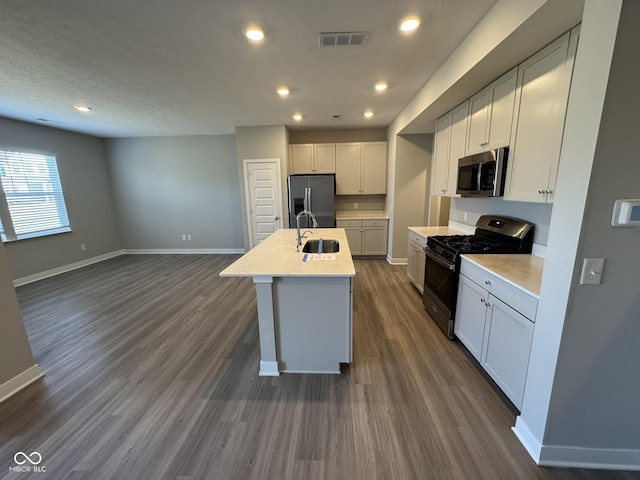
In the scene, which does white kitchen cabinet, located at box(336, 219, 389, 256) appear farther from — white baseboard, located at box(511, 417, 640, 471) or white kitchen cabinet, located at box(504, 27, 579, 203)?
white baseboard, located at box(511, 417, 640, 471)

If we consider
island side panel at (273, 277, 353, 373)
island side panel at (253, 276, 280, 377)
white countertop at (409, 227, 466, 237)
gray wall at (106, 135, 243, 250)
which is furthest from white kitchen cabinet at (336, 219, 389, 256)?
island side panel at (253, 276, 280, 377)

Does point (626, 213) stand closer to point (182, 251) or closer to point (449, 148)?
point (449, 148)

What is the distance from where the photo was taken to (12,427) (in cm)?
159

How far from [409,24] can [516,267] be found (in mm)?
1999

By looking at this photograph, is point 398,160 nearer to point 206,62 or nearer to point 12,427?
point 206,62

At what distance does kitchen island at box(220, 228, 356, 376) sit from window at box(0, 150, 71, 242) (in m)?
4.81

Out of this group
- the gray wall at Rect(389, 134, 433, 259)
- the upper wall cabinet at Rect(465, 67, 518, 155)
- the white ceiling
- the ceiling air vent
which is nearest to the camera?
the white ceiling

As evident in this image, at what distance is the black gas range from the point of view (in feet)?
7.45

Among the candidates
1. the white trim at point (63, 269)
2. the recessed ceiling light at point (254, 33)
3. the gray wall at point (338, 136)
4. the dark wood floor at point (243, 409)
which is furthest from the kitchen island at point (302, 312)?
the white trim at point (63, 269)

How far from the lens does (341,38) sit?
6.58ft

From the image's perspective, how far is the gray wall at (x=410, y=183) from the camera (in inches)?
176

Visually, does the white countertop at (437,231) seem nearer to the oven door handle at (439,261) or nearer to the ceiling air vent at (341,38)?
the oven door handle at (439,261)

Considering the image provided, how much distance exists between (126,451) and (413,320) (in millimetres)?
2603

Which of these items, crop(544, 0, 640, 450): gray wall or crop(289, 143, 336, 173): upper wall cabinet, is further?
crop(289, 143, 336, 173): upper wall cabinet
